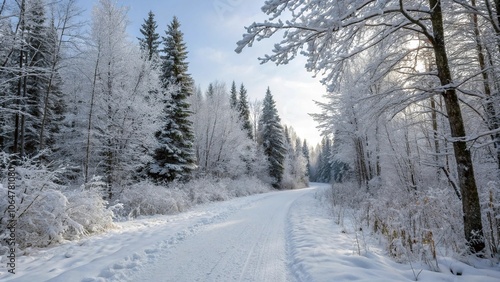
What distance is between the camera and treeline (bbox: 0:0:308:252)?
6133mm

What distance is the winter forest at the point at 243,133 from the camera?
429cm

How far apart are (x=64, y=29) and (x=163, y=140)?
7730 millimetres

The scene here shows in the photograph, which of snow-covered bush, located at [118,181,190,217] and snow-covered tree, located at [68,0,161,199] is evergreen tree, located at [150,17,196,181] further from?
snow-covered bush, located at [118,181,190,217]

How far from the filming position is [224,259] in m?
4.59

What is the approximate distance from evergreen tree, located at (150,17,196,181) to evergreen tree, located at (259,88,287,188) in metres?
17.7

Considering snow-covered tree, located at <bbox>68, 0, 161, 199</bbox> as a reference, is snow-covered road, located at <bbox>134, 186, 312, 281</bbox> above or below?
below

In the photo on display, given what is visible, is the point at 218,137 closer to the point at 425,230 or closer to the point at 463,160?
the point at 425,230

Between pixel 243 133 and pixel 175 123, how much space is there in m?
12.1

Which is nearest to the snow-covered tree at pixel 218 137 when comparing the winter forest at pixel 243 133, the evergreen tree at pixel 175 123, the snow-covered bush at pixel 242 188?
the winter forest at pixel 243 133

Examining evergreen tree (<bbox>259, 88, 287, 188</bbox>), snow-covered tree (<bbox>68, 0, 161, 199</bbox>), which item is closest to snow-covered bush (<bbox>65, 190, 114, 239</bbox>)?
snow-covered tree (<bbox>68, 0, 161, 199</bbox>)

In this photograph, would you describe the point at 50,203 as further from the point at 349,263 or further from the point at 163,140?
the point at 163,140

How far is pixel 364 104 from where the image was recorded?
18.3 feet

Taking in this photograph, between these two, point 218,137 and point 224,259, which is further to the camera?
point 218,137

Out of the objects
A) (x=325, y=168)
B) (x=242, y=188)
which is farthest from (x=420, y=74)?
(x=325, y=168)
